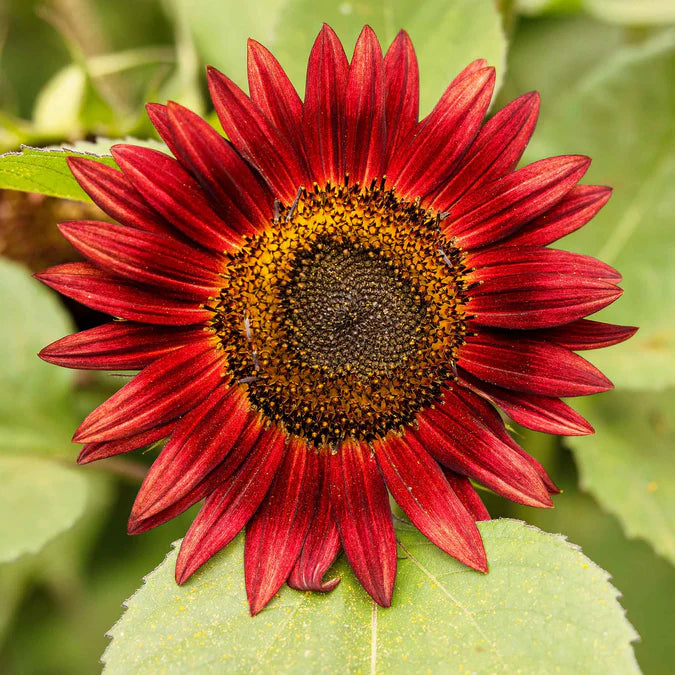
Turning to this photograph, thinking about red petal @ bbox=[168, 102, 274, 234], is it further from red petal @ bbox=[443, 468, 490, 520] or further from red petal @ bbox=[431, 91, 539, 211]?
red petal @ bbox=[443, 468, 490, 520]

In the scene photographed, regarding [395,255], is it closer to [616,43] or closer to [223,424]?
[223,424]

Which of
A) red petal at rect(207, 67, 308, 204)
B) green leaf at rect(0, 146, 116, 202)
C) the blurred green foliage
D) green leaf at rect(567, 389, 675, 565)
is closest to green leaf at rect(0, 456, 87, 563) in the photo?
the blurred green foliage

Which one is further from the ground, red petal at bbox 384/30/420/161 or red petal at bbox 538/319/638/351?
red petal at bbox 384/30/420/161

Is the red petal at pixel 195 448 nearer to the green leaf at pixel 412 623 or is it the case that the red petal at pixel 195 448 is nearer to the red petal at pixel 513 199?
the green leaf at pixel 412 623

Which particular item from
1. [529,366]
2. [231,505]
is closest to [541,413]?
[529,366]

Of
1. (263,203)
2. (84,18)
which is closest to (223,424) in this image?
(263,203)
